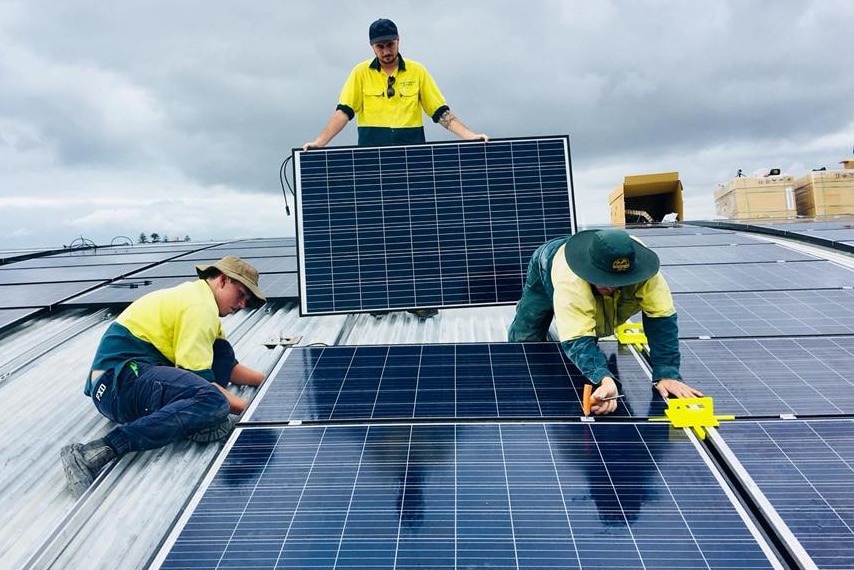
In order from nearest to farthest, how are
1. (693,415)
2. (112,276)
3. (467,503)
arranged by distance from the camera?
(467,503)
(693,415)
(112,276)

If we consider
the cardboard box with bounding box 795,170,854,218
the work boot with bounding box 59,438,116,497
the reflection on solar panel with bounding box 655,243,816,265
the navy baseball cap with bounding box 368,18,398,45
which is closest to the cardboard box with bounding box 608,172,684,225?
the cardboard box with bounding box 795,170,854,218

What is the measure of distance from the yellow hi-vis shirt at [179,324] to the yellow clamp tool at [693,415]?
3368 mm

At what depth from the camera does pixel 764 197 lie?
18250 millimetres

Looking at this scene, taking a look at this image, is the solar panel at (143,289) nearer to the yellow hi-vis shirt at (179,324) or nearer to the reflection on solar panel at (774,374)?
the yellow hi-vis shirt at (179,324)

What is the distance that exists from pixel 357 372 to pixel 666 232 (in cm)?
1055

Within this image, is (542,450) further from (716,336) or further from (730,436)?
(716,336)

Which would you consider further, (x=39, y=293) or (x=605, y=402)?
(x=39, y=293)

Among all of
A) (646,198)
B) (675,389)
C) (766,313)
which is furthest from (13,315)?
(646,198)

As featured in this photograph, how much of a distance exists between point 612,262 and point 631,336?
4.01 ft

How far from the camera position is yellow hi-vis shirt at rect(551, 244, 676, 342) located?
13.7 ft

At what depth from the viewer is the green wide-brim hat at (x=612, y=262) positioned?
13.2 feet

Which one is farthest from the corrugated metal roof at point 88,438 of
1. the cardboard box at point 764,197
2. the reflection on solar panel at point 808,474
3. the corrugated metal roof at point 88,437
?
the cardboard box at point 764,197

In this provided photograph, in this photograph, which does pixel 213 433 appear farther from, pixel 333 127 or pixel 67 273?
pixel 67 273

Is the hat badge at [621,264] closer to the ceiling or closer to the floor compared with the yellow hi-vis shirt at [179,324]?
closer to the ceiling
